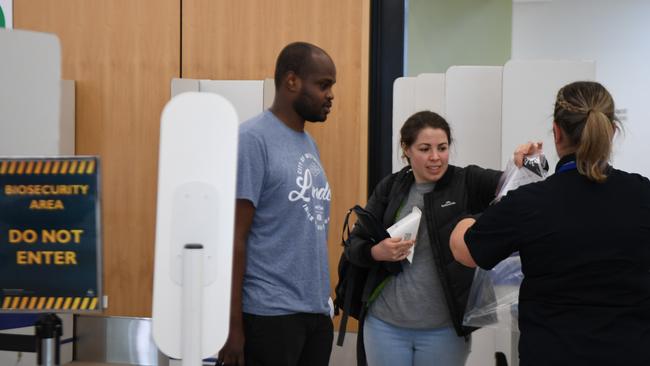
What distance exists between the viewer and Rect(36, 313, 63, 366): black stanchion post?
1.29 m

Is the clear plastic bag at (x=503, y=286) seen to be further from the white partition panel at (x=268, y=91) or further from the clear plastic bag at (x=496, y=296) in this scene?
the white partition panel at (x=268, y=91)

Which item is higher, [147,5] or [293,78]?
[147,5]

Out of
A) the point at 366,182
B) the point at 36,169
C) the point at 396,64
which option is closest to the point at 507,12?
the point at 396,64

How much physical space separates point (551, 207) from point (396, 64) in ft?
7.07

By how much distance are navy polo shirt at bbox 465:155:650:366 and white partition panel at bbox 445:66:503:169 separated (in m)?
1.30

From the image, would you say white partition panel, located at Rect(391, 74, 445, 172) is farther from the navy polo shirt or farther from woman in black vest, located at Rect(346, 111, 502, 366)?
the navy polo shirt

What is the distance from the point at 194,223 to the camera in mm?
1088

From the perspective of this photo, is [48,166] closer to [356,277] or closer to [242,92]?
[356,277]

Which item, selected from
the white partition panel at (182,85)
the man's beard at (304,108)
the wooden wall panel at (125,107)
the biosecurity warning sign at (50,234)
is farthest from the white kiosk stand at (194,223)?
the wooden wall panel at (125,107)

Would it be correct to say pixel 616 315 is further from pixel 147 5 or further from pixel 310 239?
pixel 147 5

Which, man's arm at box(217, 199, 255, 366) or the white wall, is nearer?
man's arm at box(217, 199, 255, 366)

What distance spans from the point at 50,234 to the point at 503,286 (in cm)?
115

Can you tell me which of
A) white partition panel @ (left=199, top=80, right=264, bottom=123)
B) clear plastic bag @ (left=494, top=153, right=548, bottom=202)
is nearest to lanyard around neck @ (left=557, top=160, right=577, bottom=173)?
clear plastic bag @ (left=494, top=153, right=548, bottom=202)

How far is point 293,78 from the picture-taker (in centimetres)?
174
